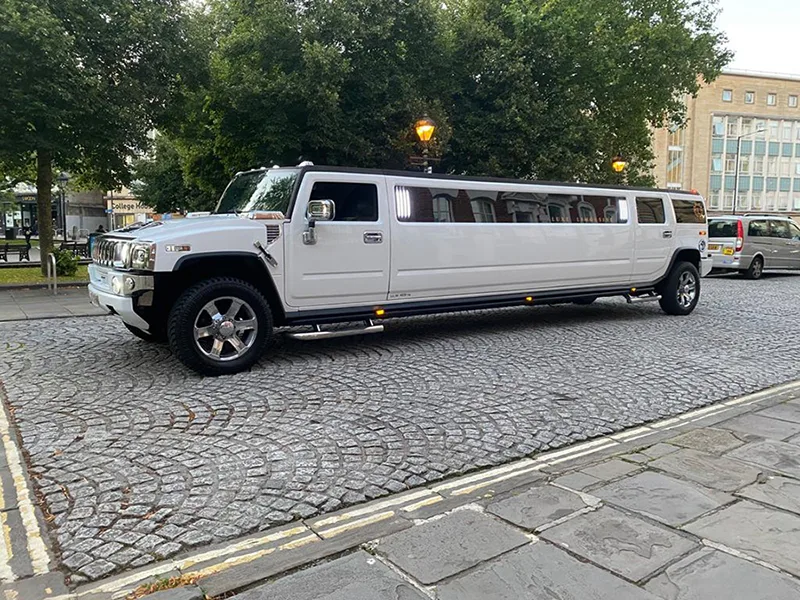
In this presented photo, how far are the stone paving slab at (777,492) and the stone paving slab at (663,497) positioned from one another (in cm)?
17

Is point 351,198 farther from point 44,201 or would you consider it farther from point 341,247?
point 44,201

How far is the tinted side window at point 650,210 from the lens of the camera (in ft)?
32.8

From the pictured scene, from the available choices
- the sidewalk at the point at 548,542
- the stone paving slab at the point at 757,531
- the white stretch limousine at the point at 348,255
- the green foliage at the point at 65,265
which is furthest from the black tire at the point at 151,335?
the green foliage at the point at 65,265

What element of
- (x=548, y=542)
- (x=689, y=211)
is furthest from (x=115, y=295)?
(x=689, y=211)

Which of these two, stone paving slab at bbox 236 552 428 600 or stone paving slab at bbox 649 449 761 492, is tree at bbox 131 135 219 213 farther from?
stone paving slab at bbox 236 552 428 600

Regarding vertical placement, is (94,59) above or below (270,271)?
above

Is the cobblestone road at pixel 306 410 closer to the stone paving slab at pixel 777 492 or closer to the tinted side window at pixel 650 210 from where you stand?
the stone paving slab at pixel 777 492

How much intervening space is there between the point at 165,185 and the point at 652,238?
32827mm

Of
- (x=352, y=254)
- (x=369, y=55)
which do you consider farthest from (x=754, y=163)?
(x=352, y=254)

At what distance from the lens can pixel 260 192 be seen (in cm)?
698

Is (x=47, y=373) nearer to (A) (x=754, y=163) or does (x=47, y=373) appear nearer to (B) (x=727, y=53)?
(B) (x=727, y=53)

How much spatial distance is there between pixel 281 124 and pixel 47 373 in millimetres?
11818

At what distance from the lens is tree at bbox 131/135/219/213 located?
106ft

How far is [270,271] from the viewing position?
20.7 ft
